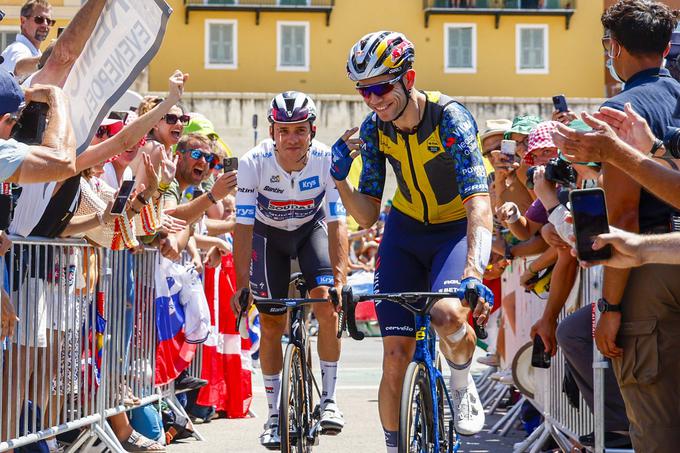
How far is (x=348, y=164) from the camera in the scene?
Result: 6496mm

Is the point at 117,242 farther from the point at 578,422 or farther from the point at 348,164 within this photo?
the point at 578,422

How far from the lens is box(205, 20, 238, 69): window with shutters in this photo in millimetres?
61688

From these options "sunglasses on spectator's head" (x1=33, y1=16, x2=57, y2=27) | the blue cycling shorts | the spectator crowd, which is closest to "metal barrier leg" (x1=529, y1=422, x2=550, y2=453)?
the spectator crowd

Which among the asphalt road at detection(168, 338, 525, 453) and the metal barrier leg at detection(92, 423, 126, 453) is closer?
the metal barrier leg at detection(92, 423, 126, 453)

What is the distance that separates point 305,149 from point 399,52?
7.09 ft

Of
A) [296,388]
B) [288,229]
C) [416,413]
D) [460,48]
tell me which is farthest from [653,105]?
[460,48]

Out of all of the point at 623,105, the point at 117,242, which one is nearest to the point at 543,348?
the point at 623,105

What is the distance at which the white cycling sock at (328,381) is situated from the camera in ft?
26.1

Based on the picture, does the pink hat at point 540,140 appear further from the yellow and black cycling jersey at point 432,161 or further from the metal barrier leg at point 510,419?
the metal barrier leg at point 510,419

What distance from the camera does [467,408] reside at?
6379 millimetres

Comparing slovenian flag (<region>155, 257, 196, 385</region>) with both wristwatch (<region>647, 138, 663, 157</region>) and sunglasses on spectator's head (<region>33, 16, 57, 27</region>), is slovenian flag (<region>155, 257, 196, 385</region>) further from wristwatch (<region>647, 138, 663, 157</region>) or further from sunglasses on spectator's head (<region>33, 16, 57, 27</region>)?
wristwatch (<region>647, 138, 663, 157</region>)

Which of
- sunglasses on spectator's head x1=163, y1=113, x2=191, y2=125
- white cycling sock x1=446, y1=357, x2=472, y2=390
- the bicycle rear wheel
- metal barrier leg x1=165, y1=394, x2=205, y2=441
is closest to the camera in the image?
white cycling sock x1=446, y1=357, x2=472, y2=390

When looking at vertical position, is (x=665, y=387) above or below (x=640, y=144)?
below

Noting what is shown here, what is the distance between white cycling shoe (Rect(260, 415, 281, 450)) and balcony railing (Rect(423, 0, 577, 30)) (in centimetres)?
5613
